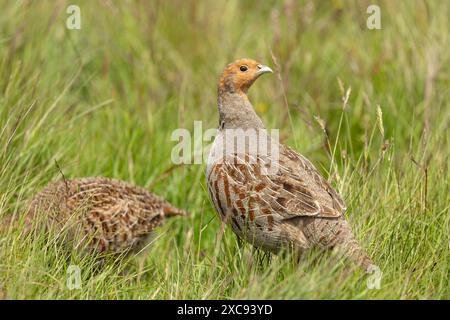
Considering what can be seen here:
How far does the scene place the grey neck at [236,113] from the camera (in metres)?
5.38

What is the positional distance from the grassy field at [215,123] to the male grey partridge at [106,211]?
6.2 inches

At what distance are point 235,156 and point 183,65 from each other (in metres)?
3.28

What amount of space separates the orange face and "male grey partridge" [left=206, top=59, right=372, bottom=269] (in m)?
0.40

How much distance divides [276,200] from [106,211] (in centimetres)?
143

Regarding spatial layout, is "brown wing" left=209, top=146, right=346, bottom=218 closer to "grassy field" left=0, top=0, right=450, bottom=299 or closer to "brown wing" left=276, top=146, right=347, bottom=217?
"brown wing" left=276, top=146, right=347, bottom=217

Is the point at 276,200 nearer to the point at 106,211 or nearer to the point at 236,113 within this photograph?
the point at 236,113

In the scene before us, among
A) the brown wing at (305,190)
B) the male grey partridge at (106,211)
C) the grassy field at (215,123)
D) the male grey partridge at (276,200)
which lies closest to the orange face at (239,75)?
the grassy field at (215,123)

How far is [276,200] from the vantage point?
16.0 feet

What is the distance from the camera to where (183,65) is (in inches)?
324

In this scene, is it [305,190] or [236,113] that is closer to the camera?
[305,190]

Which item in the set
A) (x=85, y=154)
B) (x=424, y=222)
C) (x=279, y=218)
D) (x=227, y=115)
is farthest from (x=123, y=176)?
(x=424, y=222)

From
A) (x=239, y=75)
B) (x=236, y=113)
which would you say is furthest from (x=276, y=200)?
(x=239, y=75)

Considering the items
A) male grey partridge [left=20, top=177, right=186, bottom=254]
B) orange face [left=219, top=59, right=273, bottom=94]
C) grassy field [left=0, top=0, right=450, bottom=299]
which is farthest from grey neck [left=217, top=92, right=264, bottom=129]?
male grey partridge [left=20, top=177, right=186, bottom=254]

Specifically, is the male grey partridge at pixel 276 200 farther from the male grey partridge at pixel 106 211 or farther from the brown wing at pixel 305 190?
the male grey partridge at pixel 106 211
